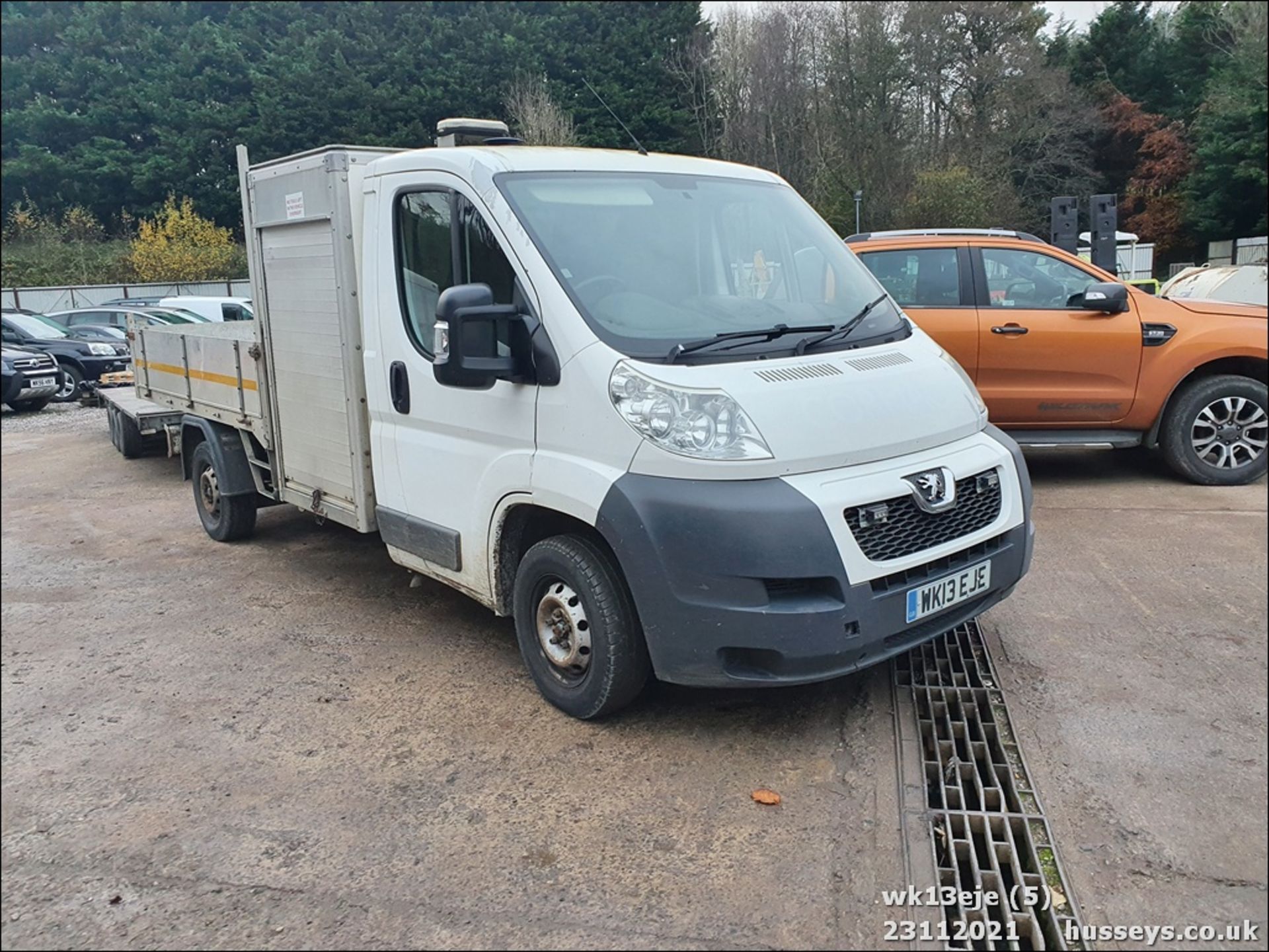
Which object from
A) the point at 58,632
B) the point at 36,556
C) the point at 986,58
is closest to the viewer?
the point at 36,556

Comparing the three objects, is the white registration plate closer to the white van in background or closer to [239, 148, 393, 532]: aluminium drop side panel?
[239, 148, 393, 532]: aluminium drop side panel

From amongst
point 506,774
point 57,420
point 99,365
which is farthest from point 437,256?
point 99,365

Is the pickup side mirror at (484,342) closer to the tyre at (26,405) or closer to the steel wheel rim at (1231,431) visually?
the tyre at (26,405)

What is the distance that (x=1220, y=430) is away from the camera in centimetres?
700

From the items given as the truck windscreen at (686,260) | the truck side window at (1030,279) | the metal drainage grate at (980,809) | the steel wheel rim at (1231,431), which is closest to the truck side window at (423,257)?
the truck windscreen at (686,260)

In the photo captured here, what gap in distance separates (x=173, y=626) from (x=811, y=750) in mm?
3461

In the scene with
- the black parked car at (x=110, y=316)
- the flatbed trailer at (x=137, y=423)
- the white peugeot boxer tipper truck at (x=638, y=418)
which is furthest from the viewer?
the black parked car at (x=110, y=316)

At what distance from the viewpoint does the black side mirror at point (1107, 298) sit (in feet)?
22.7

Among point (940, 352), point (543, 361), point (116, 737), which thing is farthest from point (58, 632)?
point (940, 352)

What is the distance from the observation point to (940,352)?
436 centimetres

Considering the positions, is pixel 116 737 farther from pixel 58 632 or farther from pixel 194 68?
pixel 194 68

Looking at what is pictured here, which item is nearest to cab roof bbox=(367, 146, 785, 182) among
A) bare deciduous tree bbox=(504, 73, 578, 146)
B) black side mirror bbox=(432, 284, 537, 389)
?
black side mirror bbox=(432, 284, 537, 389)

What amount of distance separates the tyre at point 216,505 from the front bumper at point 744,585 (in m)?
4.03

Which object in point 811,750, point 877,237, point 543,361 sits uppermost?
point 877,237
